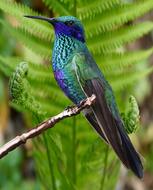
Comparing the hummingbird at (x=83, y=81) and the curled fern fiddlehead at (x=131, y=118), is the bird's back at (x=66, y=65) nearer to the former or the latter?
the hummingbird at (x=83, y=81)

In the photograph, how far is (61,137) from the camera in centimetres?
262

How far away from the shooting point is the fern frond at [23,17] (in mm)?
2365

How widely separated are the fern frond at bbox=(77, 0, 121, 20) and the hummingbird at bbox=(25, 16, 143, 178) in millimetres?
547

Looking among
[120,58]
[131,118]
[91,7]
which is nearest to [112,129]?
[131,118]

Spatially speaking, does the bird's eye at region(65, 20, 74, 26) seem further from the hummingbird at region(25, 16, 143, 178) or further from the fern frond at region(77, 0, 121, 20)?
the fern frond at region(77, 0, 121, 20)

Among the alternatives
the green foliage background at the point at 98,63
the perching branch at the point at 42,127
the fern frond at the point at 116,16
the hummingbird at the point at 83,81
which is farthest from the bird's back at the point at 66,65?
the fern frond at the point at 116,16

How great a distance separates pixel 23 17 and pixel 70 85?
57 centimetres

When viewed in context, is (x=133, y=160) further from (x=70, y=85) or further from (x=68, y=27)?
(x=68, y=27)

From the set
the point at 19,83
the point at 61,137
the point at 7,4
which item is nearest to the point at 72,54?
the point at 19,83

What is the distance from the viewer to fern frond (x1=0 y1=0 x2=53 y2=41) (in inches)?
93.1

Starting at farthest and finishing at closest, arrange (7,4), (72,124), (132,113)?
(72,124) → (7,4) → (132,113)

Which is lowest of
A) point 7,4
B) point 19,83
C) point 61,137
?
point 19,83

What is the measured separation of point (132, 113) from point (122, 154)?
194mm

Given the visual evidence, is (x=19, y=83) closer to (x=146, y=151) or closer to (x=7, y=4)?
(x=7, y=4)
